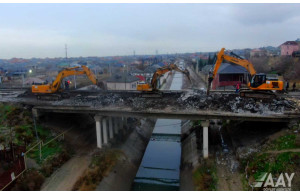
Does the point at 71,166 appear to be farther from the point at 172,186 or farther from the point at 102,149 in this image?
the point at 172,186

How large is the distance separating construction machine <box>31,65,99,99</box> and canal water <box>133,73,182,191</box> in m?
12.4

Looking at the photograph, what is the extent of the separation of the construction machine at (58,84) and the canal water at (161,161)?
12.4 metres

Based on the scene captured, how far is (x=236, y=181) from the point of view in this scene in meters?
18.7

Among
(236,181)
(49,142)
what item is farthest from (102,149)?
(236,181)

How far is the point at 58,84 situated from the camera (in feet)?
104

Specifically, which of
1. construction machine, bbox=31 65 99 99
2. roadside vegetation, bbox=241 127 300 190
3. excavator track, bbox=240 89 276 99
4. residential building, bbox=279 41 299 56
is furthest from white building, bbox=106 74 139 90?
residential building, bbox=279 41 299 56

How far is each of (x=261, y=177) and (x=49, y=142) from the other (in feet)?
68.2

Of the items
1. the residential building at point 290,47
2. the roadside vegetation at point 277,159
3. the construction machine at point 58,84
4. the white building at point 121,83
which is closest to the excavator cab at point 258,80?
the roadside vegetation at point 277,159

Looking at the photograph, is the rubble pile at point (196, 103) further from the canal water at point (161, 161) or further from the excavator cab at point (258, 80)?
the canal water at point (161, 161)

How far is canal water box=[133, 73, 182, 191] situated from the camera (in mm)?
23634

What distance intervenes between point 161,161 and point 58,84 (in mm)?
17441

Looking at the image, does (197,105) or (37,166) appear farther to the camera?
(197,105)

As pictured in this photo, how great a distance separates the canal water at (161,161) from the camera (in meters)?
23.6

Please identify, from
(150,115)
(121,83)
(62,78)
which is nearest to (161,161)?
(150,115)
